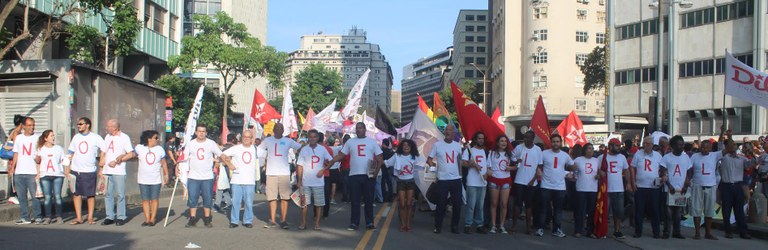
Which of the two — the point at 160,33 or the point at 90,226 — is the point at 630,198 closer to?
the point at 90,226

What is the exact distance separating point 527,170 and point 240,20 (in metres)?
70.5

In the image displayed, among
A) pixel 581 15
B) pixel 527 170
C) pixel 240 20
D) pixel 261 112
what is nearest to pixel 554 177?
pixel 527 170

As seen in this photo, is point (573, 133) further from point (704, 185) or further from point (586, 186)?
point (586, 186)

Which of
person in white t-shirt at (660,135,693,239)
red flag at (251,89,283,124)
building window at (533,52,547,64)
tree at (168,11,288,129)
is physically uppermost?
building window at (533,52,547,64)

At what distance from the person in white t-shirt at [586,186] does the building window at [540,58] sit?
2020 inches

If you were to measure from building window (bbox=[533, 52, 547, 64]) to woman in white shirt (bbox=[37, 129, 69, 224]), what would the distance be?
177 feet

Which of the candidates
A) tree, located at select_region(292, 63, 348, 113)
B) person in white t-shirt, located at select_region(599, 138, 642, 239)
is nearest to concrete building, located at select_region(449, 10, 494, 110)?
tree, located at select_region(292, 63, 348, 113)

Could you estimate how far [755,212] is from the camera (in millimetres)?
14008

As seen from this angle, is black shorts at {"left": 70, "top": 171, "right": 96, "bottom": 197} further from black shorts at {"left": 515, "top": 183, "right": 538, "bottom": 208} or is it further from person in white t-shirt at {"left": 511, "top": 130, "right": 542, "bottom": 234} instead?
black shorts at {"left": 515, "top": 183, "right": 538, "bottom": 208}

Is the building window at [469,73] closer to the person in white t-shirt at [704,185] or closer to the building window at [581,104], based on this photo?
the building window at [581,104]

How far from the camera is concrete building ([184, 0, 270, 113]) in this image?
72375 mm

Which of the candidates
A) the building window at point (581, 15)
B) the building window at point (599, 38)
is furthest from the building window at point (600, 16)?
the building window at point (581, 15)

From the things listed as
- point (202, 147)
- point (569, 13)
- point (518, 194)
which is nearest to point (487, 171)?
point (518, 194)

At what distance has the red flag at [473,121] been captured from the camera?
12.6 metres
